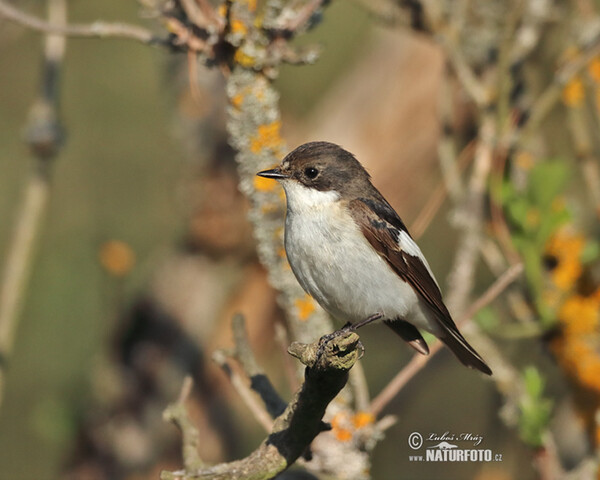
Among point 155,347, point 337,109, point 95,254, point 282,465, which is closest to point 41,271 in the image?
point 95,254

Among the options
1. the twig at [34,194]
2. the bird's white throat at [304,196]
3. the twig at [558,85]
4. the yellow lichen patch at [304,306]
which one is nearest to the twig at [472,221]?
the twig at [558,85]

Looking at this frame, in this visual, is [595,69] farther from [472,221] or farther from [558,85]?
[472,221]

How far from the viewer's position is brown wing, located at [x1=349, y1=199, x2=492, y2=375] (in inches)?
130

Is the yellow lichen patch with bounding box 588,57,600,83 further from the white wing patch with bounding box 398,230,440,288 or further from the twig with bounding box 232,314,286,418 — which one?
the twig with bounding box 232,314,286,418

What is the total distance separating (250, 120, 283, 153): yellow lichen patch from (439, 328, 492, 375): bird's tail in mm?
1066

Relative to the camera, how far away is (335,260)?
10.3 ft

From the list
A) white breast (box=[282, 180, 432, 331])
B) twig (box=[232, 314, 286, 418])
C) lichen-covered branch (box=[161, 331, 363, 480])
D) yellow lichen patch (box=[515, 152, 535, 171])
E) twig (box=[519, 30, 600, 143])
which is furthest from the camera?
yellow lichen patch (box=[515, 152, 535, 171])

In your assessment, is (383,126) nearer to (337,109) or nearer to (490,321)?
(337,109)

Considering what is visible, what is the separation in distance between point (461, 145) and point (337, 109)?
0.83 meters

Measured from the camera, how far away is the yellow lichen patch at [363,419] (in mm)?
3248

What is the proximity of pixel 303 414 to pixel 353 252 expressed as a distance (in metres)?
0.88

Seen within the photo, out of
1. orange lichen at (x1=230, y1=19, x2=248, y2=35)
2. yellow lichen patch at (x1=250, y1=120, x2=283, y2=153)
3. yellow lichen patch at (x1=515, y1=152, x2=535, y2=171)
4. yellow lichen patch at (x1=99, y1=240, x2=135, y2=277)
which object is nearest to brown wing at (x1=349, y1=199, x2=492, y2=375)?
yellow lichen patch at (x1=250, y1=120, x2=283, y2=153)

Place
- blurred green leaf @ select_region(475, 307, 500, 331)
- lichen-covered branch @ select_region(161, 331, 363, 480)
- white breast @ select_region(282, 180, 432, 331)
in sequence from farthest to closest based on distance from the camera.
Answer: blurred green leaf @ select_region(475, 307, 500, 331), white breast @ select_region(282, 180, 432, 331), lichen-covered branch @ select_region(161, 331, 363, 480)

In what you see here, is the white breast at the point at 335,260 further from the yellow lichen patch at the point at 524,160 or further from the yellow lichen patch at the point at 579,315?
the yellow lichen patch at the point at 524,160
